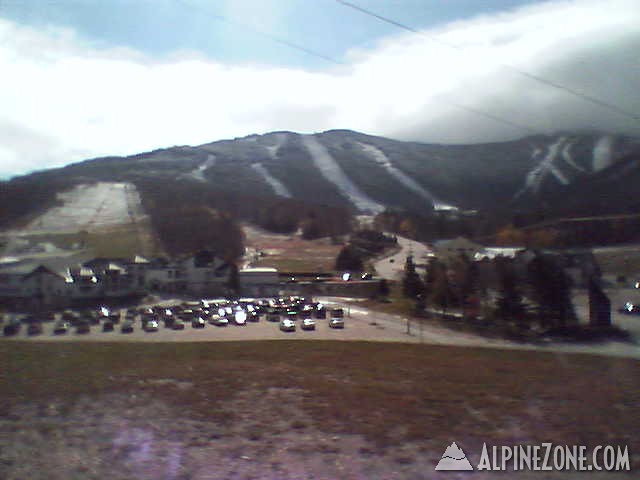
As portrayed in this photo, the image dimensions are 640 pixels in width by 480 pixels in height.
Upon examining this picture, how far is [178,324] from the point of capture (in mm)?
8492

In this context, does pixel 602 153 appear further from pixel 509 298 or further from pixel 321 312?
pixel 321 312

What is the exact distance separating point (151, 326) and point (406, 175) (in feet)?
39.9

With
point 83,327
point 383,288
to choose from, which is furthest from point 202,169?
point 83,327

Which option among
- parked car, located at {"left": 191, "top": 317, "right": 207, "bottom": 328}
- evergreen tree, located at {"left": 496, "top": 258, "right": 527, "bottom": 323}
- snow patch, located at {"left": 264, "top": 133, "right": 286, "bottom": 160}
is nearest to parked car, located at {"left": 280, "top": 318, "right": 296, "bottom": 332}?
parked car, located at {"left": 191, "top": 317, "right": 207, "bottom": 328}

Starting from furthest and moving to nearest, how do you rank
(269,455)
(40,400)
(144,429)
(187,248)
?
(187,248), (40,400), (144,429), (269,455)

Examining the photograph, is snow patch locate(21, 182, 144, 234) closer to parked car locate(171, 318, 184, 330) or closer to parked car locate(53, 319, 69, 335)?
parked car locate(53, 319, 69, 335)

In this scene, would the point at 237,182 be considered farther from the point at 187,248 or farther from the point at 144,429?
the point at 144,429

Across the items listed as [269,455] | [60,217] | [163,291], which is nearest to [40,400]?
[269,455]

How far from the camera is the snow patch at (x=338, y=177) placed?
16.4 meters

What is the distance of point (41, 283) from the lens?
317 inches

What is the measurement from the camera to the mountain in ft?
36.4

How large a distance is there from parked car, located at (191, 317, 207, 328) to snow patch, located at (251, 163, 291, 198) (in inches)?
315

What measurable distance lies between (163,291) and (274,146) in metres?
20.2

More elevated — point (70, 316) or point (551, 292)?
point (551, 292)
